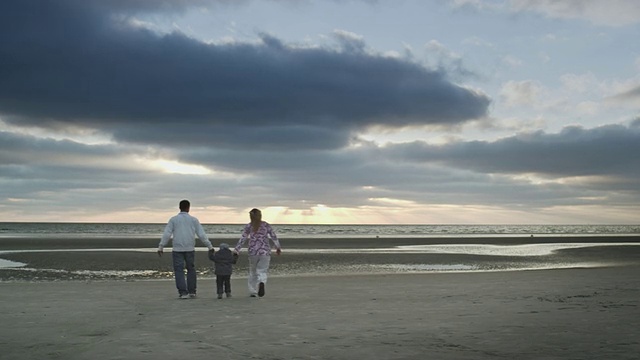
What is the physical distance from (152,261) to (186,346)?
2654 cm

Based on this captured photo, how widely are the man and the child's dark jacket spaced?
429mm

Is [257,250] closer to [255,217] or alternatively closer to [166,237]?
[255,217]

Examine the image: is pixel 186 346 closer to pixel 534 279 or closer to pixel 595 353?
pixel 595 353

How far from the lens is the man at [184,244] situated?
601 inches

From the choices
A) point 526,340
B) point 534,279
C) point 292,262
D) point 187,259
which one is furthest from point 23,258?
point 526,340

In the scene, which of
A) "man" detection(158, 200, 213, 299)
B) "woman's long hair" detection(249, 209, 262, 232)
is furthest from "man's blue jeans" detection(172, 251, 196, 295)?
"woman's long hair" detection(249, 209, 262, 232)

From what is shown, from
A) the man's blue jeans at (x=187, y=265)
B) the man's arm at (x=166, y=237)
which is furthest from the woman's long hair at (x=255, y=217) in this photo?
the man's arm at (x=166, y=237)

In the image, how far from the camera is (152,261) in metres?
34.1

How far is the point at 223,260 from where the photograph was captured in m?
15.6

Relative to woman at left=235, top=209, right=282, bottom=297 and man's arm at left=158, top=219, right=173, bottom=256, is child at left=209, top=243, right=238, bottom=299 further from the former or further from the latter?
man's arm at left=158, top=219, right=173, bottom=256

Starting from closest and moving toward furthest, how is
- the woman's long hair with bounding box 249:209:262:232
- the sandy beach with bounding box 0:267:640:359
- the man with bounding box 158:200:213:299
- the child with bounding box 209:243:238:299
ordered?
1. the sandy beach with bounding box 0:267:640:359
2. the man with bounding box 158:200:213:299
3. the child with bounding box 209:243:238:299
4. the woman's long hair with bounding box 249:209:262:232

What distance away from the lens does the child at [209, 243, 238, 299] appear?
15.4 meters

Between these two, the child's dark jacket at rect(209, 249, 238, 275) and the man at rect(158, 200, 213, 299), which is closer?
the man at rect(158, 200, 213, 299)

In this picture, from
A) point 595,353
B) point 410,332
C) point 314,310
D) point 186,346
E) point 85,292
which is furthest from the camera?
point 85,292
